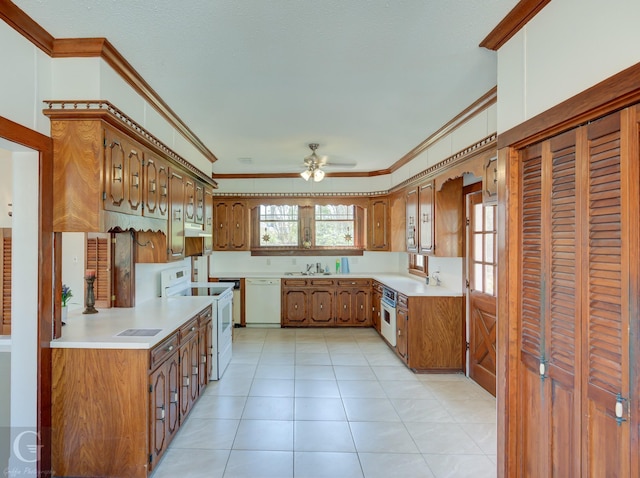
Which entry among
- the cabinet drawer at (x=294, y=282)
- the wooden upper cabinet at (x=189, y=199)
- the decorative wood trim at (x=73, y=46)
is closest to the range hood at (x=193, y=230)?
the wooden upper cabinet at (x=189, y=199)

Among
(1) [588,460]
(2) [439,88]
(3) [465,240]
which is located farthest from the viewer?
(3) [465,240]

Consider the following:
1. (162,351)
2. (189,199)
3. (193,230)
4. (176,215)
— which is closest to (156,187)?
(176,215)

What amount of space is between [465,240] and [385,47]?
254 cm

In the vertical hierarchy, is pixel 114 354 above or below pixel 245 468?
above

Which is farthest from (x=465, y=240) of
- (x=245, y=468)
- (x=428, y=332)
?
(x=245, y=468)

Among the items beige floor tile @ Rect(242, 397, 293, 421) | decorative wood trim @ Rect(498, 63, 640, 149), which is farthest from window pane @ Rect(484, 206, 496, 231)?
beige floor tile @ Rect(242, 397, 293, 421)

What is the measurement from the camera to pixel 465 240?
4.00 meters

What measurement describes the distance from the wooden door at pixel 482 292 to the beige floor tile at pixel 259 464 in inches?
85.6

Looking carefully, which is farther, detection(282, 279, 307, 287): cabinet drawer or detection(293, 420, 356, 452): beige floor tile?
detection(282, 279, 307, 287): cabinet drawer

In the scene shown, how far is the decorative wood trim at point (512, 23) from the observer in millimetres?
1691

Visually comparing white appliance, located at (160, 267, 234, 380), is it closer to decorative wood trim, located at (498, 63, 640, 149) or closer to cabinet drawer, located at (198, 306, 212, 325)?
cabinet drawer, located at (198, 306, 212, 325)

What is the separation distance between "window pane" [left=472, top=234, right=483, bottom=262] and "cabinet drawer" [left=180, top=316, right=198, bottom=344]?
289 cm

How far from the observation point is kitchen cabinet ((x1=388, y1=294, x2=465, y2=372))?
3998mm

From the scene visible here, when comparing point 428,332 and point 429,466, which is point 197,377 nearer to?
point 429,466
